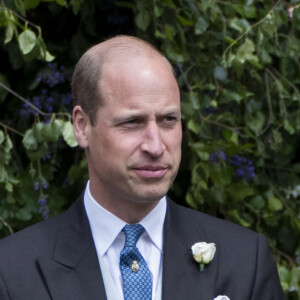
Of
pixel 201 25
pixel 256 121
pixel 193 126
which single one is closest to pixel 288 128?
pixel 256 121

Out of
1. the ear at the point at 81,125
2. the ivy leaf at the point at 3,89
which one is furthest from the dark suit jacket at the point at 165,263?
the ivy leaf at the point at 3,89

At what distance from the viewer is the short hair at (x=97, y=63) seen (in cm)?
204

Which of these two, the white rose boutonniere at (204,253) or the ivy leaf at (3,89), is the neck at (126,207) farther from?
the ivy leaf at (3,89)

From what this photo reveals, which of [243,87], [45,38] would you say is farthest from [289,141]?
[45,38]

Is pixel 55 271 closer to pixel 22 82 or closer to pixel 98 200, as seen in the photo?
pixel 98 200

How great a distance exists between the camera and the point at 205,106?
289 cm

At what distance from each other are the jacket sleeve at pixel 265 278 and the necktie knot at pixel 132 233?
38 cm

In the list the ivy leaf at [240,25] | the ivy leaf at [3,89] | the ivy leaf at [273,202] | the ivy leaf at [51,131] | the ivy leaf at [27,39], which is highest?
the ivy leaf at [27,39]

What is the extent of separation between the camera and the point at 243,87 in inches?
115

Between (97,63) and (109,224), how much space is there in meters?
0.46

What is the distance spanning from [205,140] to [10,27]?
88 centimetres

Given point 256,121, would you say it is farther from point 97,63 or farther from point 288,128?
point 97,63

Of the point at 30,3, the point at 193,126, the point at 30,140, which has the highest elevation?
the point at 30,3

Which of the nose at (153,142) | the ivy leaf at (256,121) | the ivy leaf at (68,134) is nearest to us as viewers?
the nose at (153,142)
